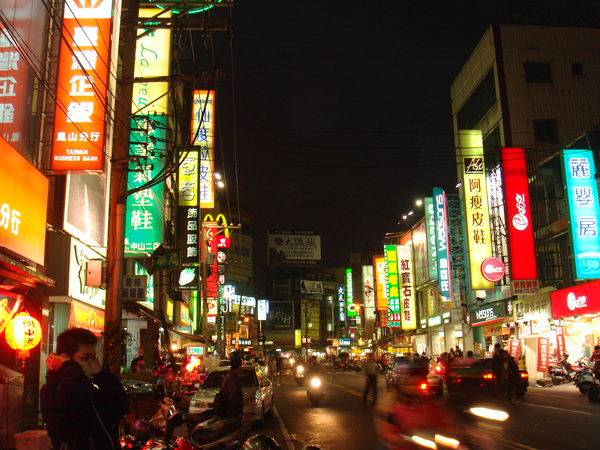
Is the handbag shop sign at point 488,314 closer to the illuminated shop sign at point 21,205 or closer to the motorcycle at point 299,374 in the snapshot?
the motorcycle at point 299,374

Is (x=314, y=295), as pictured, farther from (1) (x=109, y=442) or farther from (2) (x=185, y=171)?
(1) (x=109, y=442)

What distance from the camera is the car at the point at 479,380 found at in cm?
2005

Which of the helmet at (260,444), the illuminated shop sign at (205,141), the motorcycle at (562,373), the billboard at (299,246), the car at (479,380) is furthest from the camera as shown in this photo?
the billboard at (299,246)

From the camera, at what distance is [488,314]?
3644 cm

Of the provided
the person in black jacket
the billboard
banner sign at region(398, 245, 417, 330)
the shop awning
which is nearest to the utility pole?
the shop awning

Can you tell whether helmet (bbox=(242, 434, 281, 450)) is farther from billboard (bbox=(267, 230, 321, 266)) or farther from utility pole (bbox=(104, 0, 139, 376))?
billboard (bbox=(267, 230, 321, 266))

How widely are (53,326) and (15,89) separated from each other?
601cm

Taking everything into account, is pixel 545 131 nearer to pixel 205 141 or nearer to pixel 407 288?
pixel 205 141

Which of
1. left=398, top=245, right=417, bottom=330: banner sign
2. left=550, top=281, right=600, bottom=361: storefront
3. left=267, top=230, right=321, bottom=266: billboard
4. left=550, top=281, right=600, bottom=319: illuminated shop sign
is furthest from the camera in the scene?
left=267, top=230, right=321, bottom=266: billboard

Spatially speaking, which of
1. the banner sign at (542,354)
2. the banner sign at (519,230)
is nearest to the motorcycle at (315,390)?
the banner sign at (542,354)

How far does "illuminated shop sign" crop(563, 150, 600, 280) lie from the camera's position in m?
24.1

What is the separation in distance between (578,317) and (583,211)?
4.71 metres

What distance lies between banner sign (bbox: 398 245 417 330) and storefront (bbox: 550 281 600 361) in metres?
26.9

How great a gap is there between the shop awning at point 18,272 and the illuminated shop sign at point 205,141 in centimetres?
1721
